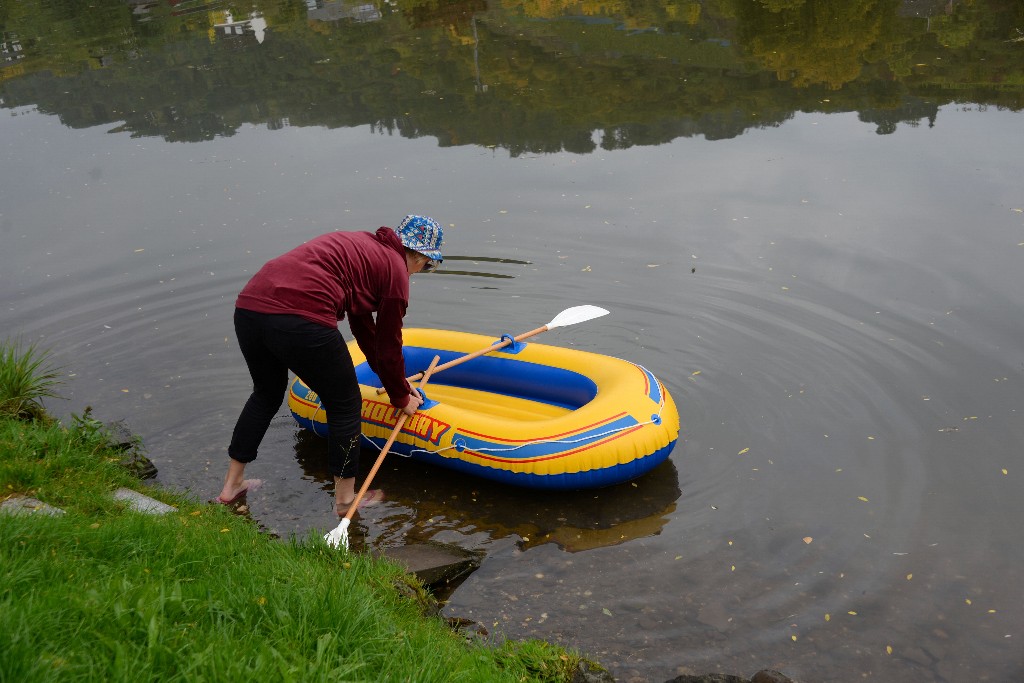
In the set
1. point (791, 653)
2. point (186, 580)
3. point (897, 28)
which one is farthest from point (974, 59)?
point (186, 580)

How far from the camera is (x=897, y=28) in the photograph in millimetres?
15594

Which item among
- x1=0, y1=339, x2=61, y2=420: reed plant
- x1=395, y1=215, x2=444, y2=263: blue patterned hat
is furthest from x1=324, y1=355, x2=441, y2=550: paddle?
x1=0, y1=339, x2=61, y2=420: reed plant

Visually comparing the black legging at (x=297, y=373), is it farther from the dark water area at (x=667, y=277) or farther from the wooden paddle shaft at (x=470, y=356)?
the wooden paddle shaft at (x=470, y=356)

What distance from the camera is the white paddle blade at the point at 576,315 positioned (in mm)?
6904

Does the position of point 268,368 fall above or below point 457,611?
above

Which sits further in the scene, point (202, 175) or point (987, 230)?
point (202, 175)

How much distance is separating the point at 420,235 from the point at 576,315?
2040mm

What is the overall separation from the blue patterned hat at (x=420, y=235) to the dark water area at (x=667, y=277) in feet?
5.11

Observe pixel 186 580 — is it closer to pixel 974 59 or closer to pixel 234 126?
pixel 234 126

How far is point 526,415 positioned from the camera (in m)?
6.40

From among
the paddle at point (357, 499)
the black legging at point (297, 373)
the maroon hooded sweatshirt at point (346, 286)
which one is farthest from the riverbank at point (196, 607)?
the maroon hooded sweatshirt at point (346, 286)

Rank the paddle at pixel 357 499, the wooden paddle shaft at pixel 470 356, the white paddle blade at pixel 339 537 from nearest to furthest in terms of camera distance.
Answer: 1. the white paddle blade at pixel 339 537
2. the paddle at pixel 357 499
3. the wooden paddle shaft at pixel 470 356

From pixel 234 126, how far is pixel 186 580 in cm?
1193

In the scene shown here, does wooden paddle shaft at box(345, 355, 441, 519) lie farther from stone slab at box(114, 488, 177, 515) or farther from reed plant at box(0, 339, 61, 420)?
reed plant at box(0, 339, 61, 420)
